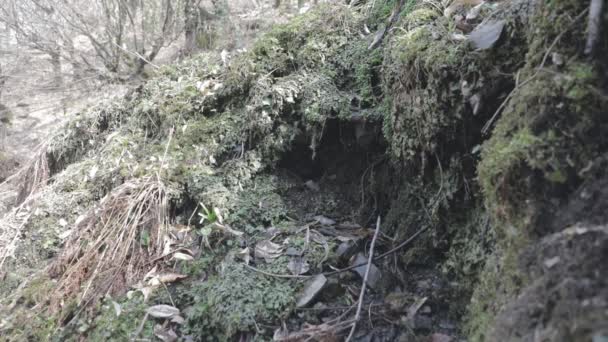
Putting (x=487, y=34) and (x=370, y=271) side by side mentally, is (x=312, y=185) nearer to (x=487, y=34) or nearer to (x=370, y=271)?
(x=370, y=271)

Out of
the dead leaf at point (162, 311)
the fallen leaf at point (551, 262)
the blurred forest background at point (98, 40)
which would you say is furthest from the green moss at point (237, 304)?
the blurred forest background at point (98, 40)

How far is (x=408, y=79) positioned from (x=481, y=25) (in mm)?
400

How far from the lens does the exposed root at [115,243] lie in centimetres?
247

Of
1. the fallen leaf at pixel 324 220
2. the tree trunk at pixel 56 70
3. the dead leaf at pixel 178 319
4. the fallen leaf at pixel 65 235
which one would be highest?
the tree trunk at pixel 56 70

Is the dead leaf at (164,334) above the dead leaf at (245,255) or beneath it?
beneath

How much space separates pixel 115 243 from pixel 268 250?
1000 mm

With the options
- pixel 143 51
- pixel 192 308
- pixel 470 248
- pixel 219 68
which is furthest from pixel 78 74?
pixel 470 248

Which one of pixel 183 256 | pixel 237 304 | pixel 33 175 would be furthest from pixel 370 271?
pixel 33 175

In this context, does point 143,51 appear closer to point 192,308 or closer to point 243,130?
point 243,130

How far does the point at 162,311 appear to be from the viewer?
222 centimetres

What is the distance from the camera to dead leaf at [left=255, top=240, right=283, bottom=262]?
2.27 metres

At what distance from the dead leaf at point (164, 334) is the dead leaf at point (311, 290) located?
2.13ft

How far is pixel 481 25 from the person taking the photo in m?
1.78

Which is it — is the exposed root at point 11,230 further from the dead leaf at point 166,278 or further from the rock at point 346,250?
the rock at point 346,250
